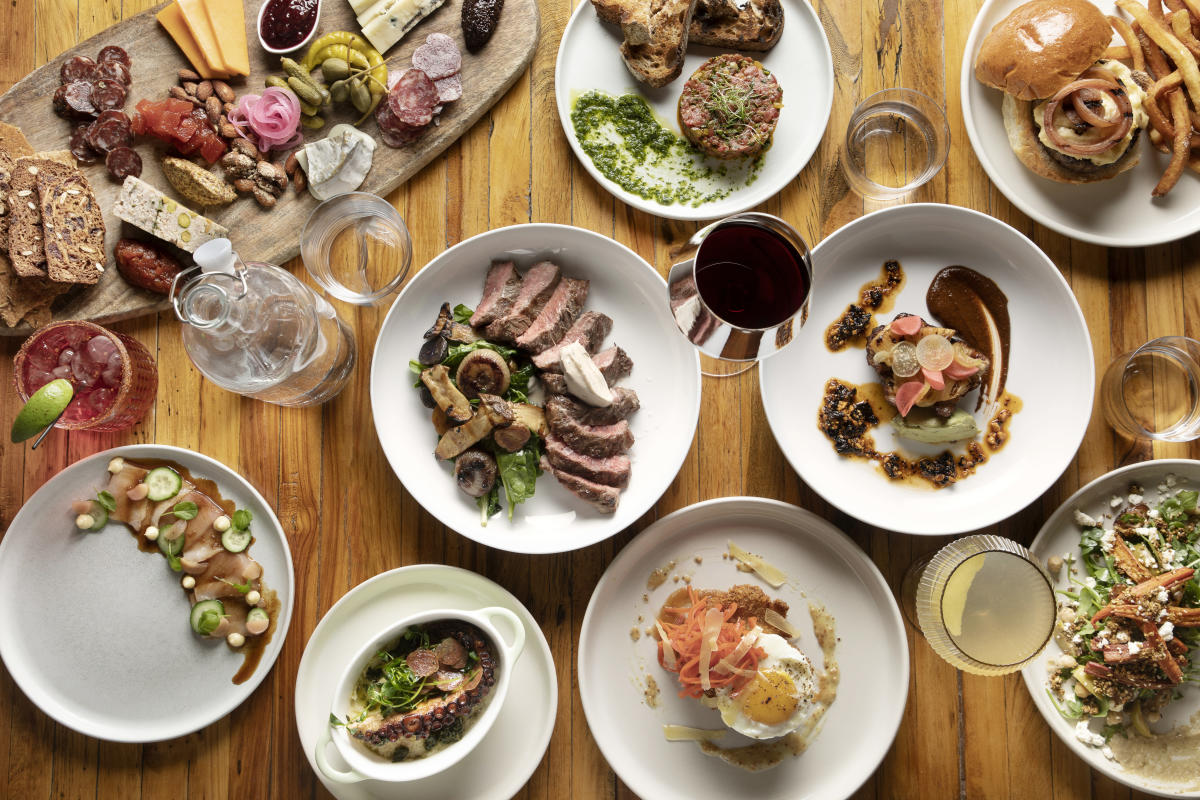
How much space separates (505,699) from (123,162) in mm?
2051

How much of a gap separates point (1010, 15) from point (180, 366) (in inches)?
112

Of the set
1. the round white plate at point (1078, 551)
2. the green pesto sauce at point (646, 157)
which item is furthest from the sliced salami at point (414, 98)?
the round white plate at point (1078, 551)

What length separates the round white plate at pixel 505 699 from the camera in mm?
2314

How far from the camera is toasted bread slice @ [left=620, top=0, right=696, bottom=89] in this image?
240 cm

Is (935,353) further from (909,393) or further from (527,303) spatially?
(527,303)

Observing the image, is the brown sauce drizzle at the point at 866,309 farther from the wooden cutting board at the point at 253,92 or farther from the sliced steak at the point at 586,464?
the wooden cutting board at the point at 253,92

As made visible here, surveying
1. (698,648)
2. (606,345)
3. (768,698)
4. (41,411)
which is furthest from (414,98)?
(768,698)

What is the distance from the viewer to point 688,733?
2.39 m

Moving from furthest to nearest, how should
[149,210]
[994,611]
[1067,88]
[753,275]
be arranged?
[149,210], [1067,88], [994,611], [753,275]

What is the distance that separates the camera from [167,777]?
2.47 m

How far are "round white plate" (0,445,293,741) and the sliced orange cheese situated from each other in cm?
124

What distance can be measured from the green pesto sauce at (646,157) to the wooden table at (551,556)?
9 cm

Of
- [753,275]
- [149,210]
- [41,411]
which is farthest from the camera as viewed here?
[149,210]

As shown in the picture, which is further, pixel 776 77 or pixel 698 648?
pixel 776 77
